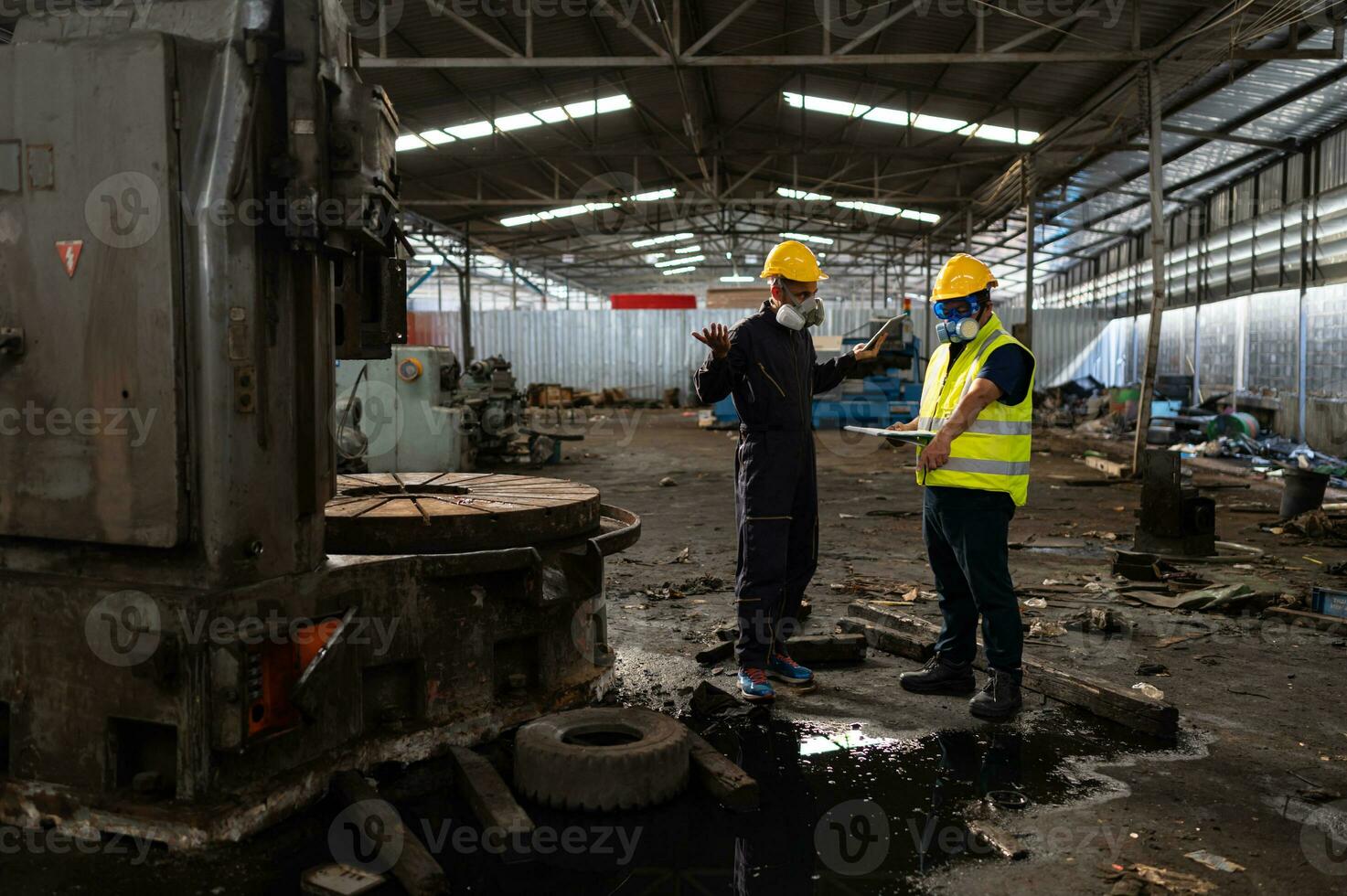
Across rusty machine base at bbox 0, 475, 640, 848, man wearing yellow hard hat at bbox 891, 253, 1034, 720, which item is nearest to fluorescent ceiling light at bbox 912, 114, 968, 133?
man wearing yellow hard hat at bbox 891, 253, 1034, 720

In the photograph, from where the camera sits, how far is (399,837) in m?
2.38

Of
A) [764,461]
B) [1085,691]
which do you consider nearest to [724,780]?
[764,461]

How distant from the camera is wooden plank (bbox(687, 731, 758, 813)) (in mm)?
2723

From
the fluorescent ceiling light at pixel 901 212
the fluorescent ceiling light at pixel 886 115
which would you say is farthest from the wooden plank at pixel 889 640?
the fluorescent ceiling light at pixel 901 212

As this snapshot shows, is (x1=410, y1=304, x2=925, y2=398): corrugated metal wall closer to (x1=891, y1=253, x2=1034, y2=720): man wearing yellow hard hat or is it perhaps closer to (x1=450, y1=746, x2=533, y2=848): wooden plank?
(x1=891, y1=253, x2=1034, y2=720): man wearing yellow hard hat

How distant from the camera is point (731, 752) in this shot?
3.17 meters

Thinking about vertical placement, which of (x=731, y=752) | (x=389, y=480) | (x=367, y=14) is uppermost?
(x=367, y=14)

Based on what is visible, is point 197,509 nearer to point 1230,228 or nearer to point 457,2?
point 457,2

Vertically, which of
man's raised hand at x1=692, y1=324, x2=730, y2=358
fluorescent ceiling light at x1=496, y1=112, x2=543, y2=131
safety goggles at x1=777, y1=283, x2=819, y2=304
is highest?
fluorescent ceiling light at x1=496, y1=112, x2=543, y2=131

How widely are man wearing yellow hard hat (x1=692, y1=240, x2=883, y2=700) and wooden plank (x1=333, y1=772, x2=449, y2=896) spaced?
4.99ft

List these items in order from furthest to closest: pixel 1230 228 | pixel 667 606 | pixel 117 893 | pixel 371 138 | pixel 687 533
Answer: pixel 1230 228 < pixel 687 533 < pixel 667 606 < pixel 371 138 < pixel 117 893

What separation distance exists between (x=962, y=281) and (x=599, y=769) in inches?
85.8

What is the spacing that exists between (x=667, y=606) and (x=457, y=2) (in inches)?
303

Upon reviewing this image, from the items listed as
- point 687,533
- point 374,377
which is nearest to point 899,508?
point 687,533
